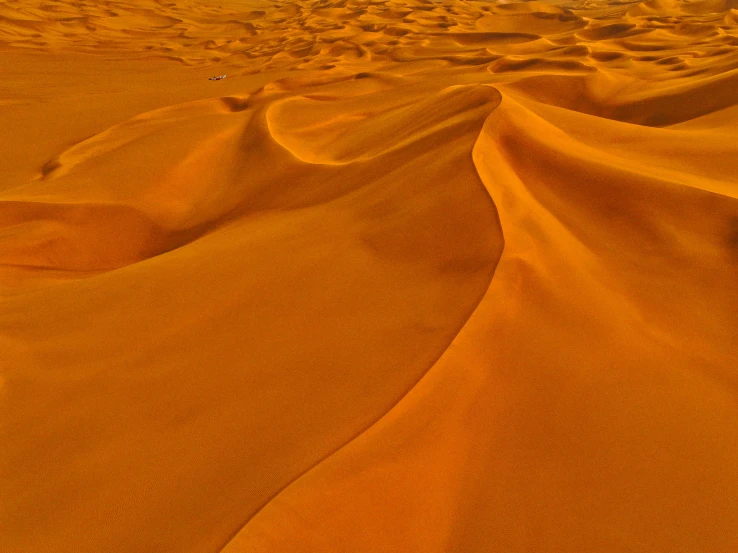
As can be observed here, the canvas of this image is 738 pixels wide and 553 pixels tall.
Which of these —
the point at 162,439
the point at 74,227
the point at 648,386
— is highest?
the point at 648,386

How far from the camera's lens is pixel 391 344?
1489 mm

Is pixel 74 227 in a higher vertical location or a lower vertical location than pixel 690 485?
lower

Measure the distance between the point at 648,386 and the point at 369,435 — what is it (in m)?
0.76

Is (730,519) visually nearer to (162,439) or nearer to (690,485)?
(690,485)

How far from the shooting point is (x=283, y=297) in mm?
1797

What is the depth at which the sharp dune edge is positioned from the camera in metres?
1.11

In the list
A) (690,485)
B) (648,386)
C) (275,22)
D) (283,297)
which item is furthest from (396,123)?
(275,22)

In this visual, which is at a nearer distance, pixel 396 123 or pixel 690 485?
pixel 690 485

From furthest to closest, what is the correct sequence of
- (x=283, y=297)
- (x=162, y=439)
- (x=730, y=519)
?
(x=283, y=297) < (x=162, y=439) < (x=730, y=519)

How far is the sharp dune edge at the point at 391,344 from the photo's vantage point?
111 centimetres

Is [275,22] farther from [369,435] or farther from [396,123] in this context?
[369,435]

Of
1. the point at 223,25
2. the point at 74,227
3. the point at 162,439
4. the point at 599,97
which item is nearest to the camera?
the point at 162,439

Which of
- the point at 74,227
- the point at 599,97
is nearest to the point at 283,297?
the point at 74,227

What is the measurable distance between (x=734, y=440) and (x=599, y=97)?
404 cm
